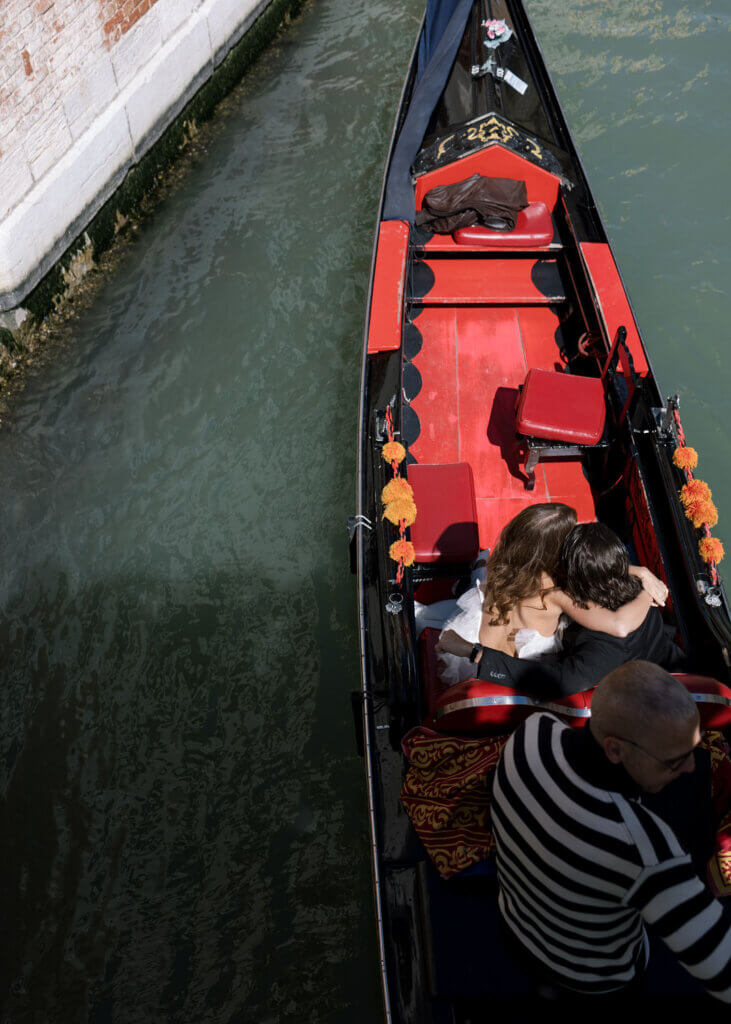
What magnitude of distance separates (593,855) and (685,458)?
1.56m

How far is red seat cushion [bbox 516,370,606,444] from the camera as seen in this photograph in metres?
2.52

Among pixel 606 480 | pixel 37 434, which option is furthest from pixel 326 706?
pixel 37 434

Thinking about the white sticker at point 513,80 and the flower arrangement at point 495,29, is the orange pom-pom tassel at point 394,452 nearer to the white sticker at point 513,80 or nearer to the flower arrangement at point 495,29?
the white sticker at point 513,80

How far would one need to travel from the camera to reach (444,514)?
2.35 meters

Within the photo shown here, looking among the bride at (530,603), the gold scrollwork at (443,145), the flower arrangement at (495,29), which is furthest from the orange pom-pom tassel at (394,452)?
the flower arrangement at (495,29)

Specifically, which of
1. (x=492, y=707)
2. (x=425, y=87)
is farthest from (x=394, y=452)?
(x=425, y=87)

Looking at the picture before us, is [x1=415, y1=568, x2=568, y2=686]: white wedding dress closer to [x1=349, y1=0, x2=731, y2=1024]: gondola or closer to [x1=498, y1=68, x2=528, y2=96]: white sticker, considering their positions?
[x1=349, y1=0, x2=731, y2=1024]: gondola

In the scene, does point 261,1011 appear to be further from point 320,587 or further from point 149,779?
point 320,587

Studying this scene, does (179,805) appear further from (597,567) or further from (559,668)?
(597,567)

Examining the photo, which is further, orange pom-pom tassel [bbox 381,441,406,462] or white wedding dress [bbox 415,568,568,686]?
orange pom-pom tassel [bbox 381,441,406,462]

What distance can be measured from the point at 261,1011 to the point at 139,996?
0.33 metres

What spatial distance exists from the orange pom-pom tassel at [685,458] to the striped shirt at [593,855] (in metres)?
1.44

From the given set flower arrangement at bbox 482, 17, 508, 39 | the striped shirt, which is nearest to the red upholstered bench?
Result: the striped shirt

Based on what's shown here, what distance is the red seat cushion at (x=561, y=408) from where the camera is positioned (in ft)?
8.27
